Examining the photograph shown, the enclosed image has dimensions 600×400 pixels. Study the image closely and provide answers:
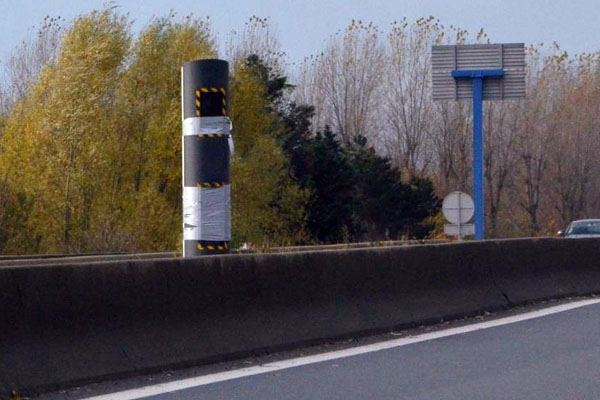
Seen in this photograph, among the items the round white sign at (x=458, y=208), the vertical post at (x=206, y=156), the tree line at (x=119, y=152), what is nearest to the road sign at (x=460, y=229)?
the round white sign at (x=458, y=208)

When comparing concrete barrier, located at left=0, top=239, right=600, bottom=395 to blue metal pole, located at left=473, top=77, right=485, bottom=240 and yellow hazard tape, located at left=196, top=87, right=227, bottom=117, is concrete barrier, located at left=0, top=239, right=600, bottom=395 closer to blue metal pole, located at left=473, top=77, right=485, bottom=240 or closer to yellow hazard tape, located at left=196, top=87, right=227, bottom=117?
yellow hazard tape, located at left=196, top=87, right=227, bottom=117

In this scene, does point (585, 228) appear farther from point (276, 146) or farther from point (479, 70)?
point (276, 146)

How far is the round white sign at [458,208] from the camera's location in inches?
1065

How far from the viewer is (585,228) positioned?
34.6 metres

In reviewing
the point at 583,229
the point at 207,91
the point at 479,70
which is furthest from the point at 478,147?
the point at 207,91

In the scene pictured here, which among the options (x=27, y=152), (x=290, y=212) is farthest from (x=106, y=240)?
(x=290, y=212)

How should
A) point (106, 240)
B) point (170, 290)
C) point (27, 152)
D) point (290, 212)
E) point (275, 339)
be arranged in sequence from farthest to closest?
point (290, 212) → point (27, 152) → point (106, 240) → point (275, 339) → point (170, 290)

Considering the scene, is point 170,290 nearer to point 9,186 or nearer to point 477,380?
point 477,380

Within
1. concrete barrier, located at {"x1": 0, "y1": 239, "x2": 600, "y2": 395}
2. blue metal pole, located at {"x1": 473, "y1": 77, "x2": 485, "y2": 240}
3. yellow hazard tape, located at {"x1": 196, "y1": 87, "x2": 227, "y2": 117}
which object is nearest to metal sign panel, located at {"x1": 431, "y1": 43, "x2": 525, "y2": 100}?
blue metal pole, located at {"x1": 473, "y1": 77, "x2": 485, "y2": 240}

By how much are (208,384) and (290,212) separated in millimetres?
40797

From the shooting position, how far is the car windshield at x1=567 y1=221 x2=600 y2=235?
34281 mm

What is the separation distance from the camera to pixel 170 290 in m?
10.1

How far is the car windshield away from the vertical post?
23.2m

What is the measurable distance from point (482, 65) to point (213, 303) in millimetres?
27100
